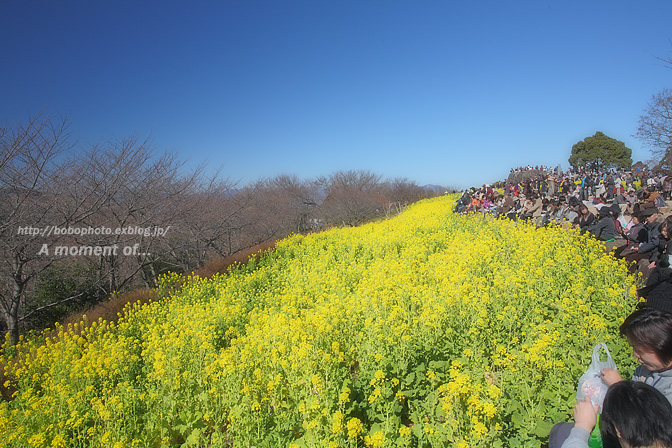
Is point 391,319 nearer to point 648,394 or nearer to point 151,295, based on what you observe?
point 648,394

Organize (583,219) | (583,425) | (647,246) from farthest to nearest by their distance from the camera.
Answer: (583,219) → (647,246) → (583,425)

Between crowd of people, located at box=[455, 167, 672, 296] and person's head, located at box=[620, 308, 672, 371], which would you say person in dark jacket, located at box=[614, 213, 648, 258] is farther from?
person's head, located at box=[620, 308, 672, 371]

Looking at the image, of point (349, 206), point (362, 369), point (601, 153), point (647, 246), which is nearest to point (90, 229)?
point (362, 369)

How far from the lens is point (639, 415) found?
1644 mm

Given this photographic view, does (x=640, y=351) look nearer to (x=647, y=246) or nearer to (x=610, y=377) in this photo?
(x=610, y=377)

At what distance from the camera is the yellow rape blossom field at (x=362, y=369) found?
2.84m

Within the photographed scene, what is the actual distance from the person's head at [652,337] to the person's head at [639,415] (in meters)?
0.68

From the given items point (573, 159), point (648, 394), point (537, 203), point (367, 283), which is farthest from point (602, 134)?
point (648, 394)

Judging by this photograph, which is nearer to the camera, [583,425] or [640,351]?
[583,425]

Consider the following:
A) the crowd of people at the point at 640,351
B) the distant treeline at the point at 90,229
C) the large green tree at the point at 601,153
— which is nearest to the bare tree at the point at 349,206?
the distant treeline at the point at 90,229

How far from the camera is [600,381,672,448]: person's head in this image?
1601mm

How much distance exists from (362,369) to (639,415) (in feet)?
8.05

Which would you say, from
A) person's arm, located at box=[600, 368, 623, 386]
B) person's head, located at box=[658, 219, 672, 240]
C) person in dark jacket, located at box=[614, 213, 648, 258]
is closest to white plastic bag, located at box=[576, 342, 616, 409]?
person's arm, located at box=[600, 368, 623, 386]

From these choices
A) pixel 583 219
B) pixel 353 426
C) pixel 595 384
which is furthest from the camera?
pixel 583 219
